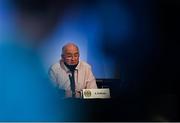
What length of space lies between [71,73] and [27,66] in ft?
0.75

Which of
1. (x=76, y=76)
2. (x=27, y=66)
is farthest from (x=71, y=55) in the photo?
(x=27, y=66)

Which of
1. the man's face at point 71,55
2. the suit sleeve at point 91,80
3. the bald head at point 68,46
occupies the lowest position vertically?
the suit sleeve at point 91,80

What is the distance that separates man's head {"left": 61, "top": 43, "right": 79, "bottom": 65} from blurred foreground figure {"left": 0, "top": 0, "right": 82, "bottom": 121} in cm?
12

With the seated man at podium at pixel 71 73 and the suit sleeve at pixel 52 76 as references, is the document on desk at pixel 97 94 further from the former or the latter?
the suit sleeve at pixel 52 76

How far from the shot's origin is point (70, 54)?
1.53 metres

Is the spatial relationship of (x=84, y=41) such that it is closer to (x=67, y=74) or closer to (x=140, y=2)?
(x=67, y=74)

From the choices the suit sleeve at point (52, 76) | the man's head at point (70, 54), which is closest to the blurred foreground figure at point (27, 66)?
Result: the suit sleeve at point (52, 76)

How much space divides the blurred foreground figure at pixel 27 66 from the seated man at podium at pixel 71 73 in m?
0.05

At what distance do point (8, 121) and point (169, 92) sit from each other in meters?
0.85

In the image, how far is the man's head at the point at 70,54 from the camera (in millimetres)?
1516

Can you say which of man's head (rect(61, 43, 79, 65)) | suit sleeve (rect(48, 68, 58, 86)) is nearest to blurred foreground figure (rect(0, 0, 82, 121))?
suit sleeve (rect(48, 68, 58, 86))

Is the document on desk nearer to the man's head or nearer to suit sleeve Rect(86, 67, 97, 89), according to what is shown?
suit sleeve Rect(86, 67, 97, 89)

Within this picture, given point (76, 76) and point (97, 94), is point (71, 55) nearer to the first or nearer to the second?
point (76, 76)

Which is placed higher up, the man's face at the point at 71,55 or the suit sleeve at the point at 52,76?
the man's face at the point at 71,55
